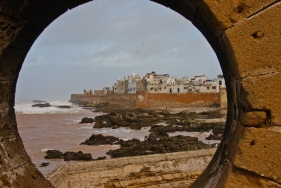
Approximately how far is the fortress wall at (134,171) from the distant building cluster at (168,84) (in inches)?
1748

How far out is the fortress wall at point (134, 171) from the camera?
5.14m

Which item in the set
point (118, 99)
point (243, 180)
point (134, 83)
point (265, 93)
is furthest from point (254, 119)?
point (134, 83)

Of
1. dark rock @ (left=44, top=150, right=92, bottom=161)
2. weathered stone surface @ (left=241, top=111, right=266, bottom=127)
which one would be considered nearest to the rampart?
dark rock @ (left=44, top=150, right=92, bottom=161)

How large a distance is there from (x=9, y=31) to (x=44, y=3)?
1.31 ft

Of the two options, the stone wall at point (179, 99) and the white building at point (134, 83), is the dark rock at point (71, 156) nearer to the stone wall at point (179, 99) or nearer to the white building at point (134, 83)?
the stone wall at point (179, 99)

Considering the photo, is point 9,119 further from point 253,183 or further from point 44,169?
point 44,169

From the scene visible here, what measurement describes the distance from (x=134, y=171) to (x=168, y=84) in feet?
187

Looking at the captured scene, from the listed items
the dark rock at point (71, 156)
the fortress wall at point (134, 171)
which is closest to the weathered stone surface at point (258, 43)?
the fortress wall at point (134, 171)

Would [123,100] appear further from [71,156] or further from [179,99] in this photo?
[71,156]

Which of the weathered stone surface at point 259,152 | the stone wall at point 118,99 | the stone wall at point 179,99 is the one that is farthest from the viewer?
the stone wall at point 118,99

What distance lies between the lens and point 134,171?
217 inches

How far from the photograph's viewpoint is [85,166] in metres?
5.30

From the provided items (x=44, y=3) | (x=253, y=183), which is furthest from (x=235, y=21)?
(x=44, y=3)

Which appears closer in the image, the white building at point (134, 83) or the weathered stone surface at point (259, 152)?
the weathered stone surface at point (259, 152)
